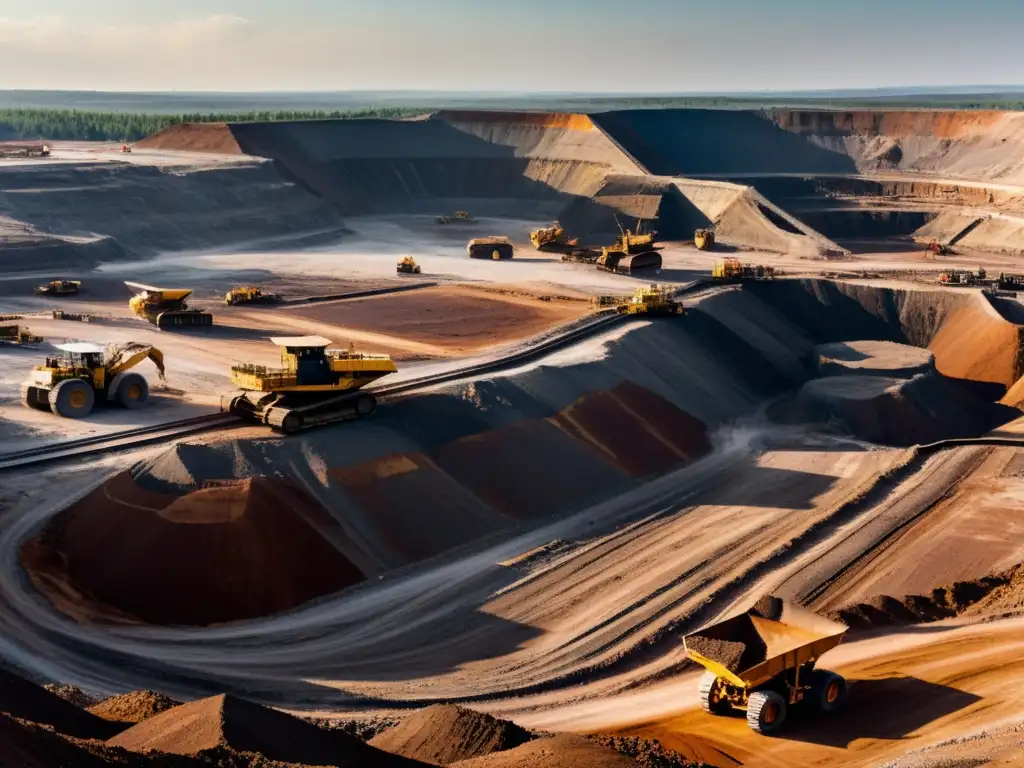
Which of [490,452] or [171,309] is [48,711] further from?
[171,309]

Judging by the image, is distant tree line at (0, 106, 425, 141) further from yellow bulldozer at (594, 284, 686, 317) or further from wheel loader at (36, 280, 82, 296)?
yellow bulldozer at (594, 284, 686, 317)

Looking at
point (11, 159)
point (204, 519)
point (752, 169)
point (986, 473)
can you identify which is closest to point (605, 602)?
point (204, 519)

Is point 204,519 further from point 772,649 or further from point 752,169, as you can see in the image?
point 752,169

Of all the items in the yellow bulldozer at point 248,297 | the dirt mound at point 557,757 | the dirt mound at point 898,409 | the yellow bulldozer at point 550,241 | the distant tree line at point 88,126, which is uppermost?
the distant tree line at point 88,126

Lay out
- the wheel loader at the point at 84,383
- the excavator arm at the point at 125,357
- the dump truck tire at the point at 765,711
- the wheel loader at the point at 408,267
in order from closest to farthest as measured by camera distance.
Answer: the dump truck tire at the point at 765,711 < the wheel loader at the point at 84,383 < the excavator arm at the point at 125,357 < the wheel loader at the point at 408,267

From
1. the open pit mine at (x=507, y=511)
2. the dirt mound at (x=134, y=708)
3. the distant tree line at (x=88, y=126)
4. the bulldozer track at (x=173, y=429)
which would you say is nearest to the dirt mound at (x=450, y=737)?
the open pit mine at (x=507, y=511)

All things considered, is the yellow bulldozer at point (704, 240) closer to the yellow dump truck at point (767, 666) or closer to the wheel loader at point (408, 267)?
the wheel loader at point (408, 267)

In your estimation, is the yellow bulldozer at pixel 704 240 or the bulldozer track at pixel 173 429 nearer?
the bulldozer track at pixel 173 429
